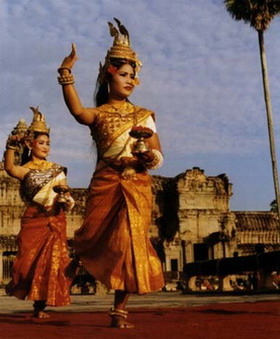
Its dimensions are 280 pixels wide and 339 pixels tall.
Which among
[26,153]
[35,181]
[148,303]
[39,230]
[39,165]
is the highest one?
[26,153]

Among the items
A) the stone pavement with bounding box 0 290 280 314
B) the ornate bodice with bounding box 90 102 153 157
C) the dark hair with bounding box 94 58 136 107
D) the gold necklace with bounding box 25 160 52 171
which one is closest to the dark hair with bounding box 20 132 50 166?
the gold necklace with bounding box 25 160 52 171

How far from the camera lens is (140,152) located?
4.30 metres

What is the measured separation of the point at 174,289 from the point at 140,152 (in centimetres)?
2218

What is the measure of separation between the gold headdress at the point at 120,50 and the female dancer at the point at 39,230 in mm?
1720

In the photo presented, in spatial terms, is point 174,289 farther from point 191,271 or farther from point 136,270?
point 136,270

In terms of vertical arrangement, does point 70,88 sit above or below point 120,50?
below

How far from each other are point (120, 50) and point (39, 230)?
2.42 meters

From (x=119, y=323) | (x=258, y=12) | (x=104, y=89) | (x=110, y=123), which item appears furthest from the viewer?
(x=258, y=12)

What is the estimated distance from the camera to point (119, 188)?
4.50m

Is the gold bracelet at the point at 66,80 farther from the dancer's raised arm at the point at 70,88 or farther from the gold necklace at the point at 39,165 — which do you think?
the gold necklace at the point at 39,165

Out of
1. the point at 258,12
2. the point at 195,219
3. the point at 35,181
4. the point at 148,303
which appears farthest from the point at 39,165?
the point at 195,219

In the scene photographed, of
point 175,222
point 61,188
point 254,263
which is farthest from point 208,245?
point 61,188

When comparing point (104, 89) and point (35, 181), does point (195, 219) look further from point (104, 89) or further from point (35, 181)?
point (104, 89)

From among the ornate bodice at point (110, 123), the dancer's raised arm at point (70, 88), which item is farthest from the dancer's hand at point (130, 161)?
the dancer's raised arm at point (70, 88)
